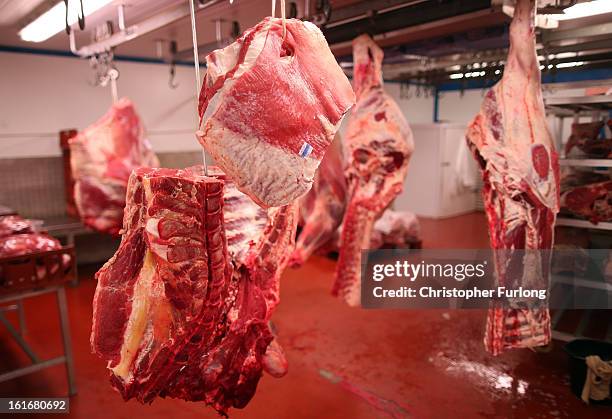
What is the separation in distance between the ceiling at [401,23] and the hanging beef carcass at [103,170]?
79 cm

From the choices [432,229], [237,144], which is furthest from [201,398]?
[432,229]

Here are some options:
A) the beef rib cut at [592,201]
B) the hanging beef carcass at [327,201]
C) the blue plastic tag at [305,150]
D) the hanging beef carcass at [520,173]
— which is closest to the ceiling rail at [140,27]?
the hanging beef carcass at [327,201]

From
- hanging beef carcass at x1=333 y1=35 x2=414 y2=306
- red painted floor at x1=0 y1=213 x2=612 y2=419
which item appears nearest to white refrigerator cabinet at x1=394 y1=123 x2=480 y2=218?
red painted floor at x1=0 y1=213 x2=612 y2=419

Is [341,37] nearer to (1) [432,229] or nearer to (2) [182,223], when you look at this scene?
(2) [182,223]

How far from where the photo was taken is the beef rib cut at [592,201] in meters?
3.29

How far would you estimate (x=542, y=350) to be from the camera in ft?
12.0

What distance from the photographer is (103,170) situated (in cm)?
284

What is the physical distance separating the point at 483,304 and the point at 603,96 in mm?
1684

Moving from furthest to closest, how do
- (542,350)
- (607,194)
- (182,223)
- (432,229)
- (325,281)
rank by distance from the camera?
(432,229)
(325,281)
(542,350)
(607,194)
(182,223)

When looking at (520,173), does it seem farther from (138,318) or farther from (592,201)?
(138,318)

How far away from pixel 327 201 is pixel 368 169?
52 cm

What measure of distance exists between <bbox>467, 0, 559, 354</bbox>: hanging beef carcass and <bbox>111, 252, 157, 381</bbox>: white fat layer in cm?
181

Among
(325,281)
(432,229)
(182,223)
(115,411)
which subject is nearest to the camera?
(182,223)

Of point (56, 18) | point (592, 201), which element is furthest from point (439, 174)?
point (56, 18)
